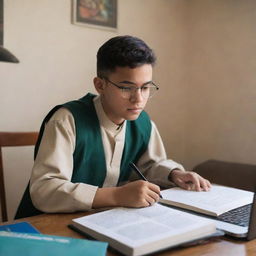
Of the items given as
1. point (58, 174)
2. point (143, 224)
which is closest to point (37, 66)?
point (58, 174)

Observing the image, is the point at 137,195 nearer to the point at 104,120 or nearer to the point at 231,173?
Answer: the point at 104,120

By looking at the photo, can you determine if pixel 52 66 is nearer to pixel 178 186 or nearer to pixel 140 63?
pixel 140 63

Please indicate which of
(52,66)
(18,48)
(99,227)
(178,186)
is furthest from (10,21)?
(99,227)

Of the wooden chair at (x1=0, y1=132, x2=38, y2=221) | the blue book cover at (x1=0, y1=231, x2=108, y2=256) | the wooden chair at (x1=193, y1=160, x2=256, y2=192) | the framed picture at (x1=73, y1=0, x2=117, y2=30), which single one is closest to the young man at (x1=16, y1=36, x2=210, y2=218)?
the blue book cover at (x1=0, y1=231, x2=108, y2=256)

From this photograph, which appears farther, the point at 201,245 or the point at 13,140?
the point at 13,140

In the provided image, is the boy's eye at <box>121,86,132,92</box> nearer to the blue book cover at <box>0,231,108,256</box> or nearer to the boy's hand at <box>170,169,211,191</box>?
the boy's hand at <box>170,169,211,191</box>

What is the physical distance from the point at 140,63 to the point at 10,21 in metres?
0.97

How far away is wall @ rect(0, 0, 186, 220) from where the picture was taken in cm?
176

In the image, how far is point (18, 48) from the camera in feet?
5.80

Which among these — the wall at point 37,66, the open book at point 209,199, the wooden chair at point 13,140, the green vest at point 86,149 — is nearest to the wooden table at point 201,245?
the open book at point 209,199

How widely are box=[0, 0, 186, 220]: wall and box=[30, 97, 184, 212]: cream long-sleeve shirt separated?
704mm

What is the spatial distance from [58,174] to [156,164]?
454 millimetres

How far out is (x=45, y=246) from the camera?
619 millimetres

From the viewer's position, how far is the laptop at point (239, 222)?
0.73m
